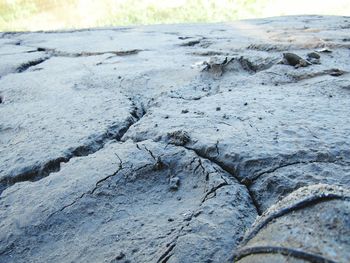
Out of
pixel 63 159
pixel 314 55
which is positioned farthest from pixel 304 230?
pixel 314 55

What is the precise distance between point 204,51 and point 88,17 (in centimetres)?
703

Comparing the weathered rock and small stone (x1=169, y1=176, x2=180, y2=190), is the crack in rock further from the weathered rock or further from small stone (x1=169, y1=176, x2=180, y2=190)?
the weathered rock

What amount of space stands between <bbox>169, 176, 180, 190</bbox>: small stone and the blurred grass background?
689 centimetres

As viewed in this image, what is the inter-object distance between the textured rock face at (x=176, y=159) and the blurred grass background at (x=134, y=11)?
18.9 ft

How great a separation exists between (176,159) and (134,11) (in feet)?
26.1

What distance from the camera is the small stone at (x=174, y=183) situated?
3.58ft

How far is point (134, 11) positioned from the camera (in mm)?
8555

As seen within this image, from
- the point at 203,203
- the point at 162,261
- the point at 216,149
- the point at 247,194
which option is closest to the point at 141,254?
the point at 162,261

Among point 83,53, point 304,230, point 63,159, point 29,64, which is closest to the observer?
point 304,230

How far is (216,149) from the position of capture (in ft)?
3.92

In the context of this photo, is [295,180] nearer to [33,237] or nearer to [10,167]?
[33,237]

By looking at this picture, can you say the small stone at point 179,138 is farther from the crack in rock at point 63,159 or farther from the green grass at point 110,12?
the green grass at point 110,12

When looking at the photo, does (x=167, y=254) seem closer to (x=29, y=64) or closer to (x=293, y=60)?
(x=293, y=60)

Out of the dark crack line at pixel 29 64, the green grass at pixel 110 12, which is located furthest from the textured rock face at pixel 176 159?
the green grass at pixel 110 12
